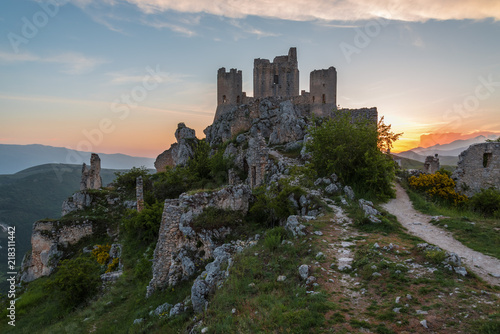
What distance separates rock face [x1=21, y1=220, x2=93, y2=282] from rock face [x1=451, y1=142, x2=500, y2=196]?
26.0 m

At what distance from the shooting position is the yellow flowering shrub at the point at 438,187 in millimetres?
13789

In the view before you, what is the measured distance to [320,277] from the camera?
5.86m

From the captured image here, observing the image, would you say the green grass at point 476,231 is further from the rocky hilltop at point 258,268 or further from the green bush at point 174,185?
the green bush at point 174,185

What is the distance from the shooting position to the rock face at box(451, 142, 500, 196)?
14430mm

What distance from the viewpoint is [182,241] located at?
33.2ft

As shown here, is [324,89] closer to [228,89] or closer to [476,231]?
[228,89]

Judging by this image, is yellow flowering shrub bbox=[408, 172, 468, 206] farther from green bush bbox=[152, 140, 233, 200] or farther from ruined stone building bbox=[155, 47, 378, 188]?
green bush bbox=[152, 140, 233, 200]

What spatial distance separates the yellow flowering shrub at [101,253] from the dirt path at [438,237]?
53.7 ft

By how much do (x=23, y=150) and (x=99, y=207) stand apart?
199929mm

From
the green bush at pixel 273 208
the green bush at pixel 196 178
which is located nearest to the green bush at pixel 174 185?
the green bush at pixel 196 178

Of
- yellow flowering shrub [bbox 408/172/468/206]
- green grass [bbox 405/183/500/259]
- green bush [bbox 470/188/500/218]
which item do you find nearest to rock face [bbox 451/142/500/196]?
yellow flowering shrub [bbox 408/172/468/206]

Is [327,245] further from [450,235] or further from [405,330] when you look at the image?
[450,235]

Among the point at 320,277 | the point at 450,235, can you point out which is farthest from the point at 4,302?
the point at 450,235

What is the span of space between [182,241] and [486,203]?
13226 millimetres
